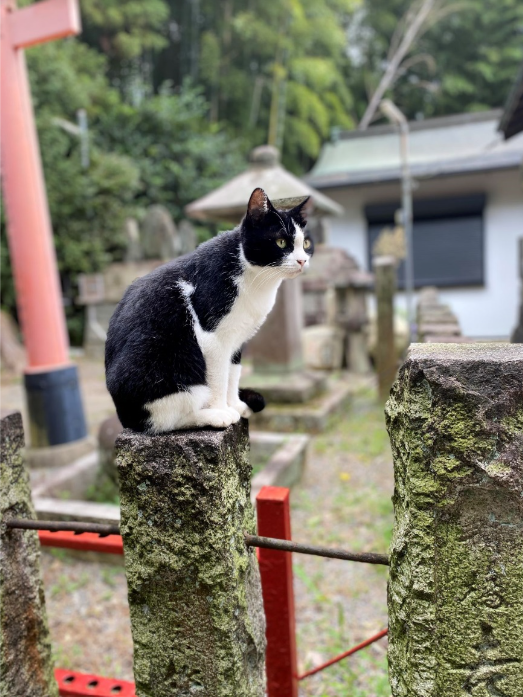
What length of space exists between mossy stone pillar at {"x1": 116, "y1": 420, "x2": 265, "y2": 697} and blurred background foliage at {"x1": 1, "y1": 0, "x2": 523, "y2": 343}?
334 inches

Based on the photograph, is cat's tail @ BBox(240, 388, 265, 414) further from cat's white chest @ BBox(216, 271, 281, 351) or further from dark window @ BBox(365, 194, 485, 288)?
dark window @ BBox(365, 194, 485, 288)

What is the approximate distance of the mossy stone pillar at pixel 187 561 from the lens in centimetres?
94

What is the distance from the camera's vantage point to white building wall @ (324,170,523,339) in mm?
8852

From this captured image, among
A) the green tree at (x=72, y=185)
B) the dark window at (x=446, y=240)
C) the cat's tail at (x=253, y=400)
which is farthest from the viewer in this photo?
the dark window at (x=446, y=240)

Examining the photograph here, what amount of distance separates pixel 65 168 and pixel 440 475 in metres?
9.59

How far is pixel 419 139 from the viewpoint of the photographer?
36.0ft

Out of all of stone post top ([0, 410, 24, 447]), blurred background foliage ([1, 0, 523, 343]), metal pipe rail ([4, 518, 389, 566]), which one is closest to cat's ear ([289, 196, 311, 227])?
metal pipe rail ([4, 518, 389, 566])

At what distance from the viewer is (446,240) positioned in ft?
30.1

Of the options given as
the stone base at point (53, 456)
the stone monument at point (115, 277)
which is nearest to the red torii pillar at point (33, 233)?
the stone base at point (53, 456)

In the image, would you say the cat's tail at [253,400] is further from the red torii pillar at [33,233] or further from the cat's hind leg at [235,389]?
the red torii pillar at [33,233]

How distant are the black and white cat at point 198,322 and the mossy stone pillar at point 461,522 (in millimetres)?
368

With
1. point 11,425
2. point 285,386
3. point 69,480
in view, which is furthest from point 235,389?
point 285,386

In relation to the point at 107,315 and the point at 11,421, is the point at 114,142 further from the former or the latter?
the point at 11,421

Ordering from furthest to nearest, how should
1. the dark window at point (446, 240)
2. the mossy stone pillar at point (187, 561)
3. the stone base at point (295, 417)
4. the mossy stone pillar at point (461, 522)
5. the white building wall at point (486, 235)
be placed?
the dark window at point (446, 240) → the white building wall at point (486, 235) → the stone base at point (295, 417) → the mossy stone pillar at point (187, 561) → the mossy stone pillar at point (461, 522)
